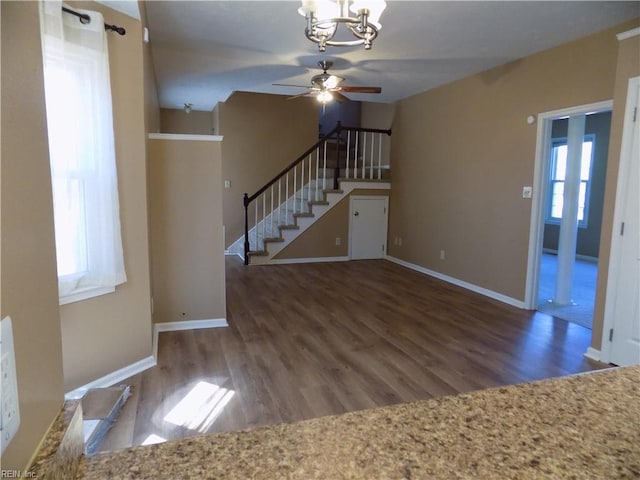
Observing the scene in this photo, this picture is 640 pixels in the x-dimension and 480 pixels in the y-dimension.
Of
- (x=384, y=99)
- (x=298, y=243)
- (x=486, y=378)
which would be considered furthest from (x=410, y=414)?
(x=384, y=99)

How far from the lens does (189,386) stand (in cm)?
Answer: 273

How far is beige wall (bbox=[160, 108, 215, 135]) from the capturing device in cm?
823

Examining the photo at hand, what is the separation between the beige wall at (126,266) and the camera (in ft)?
8.32

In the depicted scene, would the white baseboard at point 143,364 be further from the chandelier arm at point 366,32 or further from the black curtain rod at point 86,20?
the chandelier arm at point 366,32

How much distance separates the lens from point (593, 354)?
10.6 feet

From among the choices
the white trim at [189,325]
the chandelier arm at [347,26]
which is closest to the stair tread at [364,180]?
the white trim at [189,325]

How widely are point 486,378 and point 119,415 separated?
241cm

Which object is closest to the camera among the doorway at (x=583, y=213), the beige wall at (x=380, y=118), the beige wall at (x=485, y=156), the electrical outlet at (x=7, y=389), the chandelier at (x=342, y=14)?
the electrical outlet at (x=7, y=389)

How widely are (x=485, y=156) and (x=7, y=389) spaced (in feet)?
17.4

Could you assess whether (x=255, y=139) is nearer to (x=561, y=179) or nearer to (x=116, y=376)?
(x=116, y=376)

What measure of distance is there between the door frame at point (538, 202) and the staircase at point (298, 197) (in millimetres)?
3085

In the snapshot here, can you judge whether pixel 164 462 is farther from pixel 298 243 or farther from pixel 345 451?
pixel 298 243

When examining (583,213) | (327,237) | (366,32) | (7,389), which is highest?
(366,32)

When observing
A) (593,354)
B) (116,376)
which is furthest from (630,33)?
(116,376)
